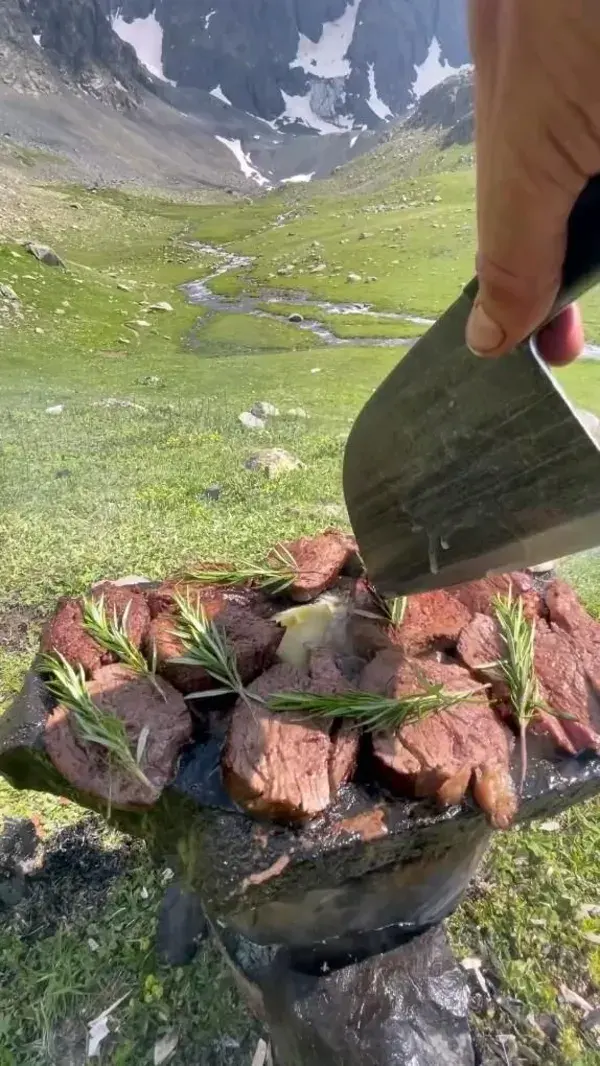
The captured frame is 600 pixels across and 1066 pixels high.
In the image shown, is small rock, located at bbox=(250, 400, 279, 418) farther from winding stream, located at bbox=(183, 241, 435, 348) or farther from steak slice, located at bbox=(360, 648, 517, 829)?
winding stream, located at bbox=(183, 241, 435, 348)

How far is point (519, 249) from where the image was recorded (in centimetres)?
131

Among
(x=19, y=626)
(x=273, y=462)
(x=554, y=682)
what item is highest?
(x=554, y=682)

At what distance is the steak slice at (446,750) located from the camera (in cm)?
266

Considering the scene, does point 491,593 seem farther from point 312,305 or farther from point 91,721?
point 312,305

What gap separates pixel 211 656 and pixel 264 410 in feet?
45.3

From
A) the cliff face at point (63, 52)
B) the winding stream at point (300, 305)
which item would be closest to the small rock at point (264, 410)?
the winding stream at point (300, 305)

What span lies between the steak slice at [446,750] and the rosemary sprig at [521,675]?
8cm

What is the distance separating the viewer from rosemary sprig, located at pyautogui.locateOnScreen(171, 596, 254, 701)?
9.47ft

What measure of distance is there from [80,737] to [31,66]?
199159 millimetres

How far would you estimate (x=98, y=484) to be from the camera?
33.7 feet

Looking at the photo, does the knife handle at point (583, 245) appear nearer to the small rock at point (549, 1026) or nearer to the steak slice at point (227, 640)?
the steak slice at point (227, 640)

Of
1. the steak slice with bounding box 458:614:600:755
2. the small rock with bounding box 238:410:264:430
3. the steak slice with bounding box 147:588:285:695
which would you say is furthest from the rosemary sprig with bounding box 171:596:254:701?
the small rock with bounding box 238:410:264:430

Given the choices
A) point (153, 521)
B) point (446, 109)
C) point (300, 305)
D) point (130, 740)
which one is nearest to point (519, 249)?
point (130, 740)

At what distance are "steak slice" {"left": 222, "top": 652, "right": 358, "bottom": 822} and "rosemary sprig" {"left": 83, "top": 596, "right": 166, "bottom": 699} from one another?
422 millimetres
